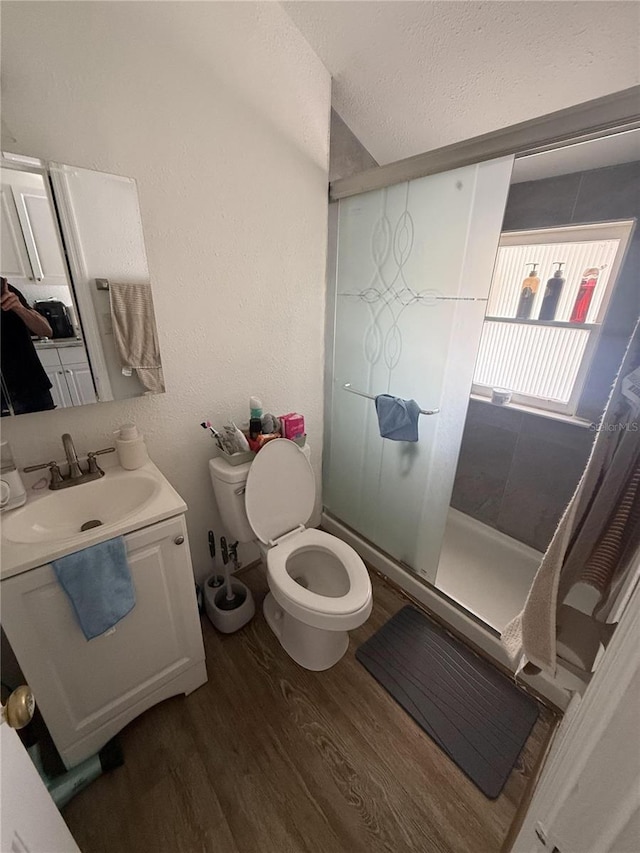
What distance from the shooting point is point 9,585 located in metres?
0.82

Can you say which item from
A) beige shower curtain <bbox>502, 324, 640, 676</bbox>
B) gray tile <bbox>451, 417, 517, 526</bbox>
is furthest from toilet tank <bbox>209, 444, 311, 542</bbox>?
gray tile <bbox>451, 417, 517, 526</bbox>

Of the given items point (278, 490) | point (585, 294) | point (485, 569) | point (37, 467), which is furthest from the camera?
point (485, 569)

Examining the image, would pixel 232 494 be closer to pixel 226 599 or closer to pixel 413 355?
pixel 226 599

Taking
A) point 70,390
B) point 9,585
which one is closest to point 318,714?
point 9,585

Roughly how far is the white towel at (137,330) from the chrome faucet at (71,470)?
0.32m

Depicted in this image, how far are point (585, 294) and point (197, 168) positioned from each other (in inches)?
73.3

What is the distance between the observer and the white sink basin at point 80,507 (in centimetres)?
103

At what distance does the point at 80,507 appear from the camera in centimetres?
117

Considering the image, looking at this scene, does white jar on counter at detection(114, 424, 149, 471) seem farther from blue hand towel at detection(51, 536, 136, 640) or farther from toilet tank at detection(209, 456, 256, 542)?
blue hand towel at detection(51, 536, 136, 640)

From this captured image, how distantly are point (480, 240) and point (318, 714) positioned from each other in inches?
72.9

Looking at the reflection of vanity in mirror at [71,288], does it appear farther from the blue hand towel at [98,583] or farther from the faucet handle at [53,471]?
the blue hand towel at [98,583]

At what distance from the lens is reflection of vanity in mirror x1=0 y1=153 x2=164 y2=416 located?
3.20 feet

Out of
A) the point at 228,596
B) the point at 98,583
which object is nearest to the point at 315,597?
the point at 228,596

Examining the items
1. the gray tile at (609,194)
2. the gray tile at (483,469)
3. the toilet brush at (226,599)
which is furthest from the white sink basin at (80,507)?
the gray tile at (609,194)
